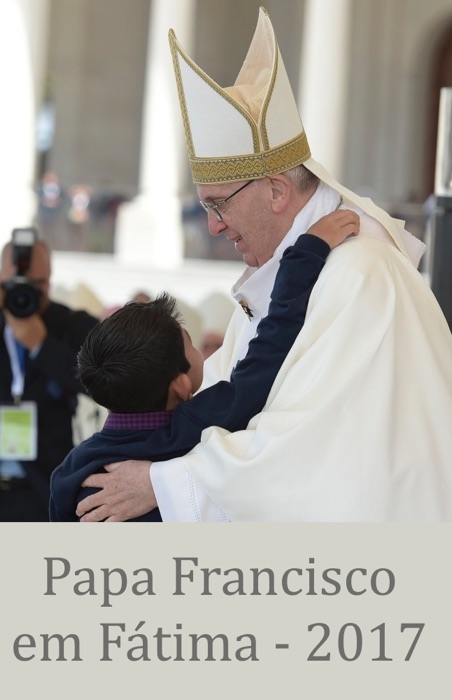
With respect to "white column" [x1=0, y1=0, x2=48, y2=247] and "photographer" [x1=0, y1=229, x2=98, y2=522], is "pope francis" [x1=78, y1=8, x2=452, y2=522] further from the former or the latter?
"white column" [x1=0, y1=0, x2=48, y2=247]

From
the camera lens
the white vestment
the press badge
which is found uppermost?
the white vestment

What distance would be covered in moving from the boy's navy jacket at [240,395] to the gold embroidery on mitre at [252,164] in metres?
0.21

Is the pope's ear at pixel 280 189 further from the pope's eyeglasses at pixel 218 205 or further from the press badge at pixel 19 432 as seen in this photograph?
the press badge at pixel 19 432

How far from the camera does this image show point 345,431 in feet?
8.43

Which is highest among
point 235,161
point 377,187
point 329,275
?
point 235,161

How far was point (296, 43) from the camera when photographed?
2520 cm

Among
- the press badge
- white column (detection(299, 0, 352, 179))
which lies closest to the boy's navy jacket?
the press badge

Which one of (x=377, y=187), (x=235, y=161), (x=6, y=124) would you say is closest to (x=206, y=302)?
(x=235, y=161)

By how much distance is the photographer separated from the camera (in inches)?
214

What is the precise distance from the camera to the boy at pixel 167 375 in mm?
2650

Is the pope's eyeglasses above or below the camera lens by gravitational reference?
above

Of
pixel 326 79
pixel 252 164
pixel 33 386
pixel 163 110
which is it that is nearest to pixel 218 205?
pixel 252 164

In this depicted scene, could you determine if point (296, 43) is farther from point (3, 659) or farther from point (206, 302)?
point (3, 659)

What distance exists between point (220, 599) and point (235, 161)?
1.02m
